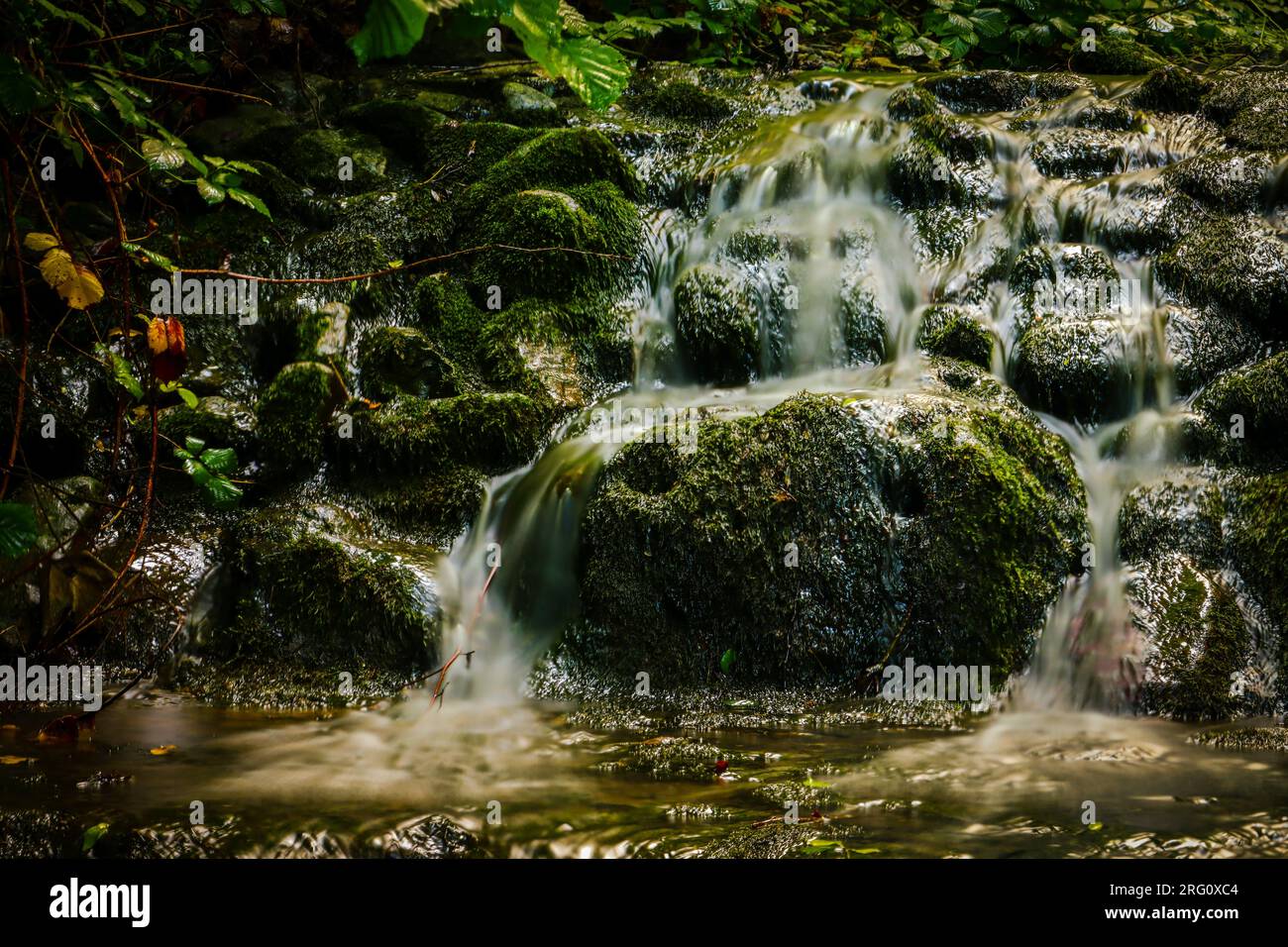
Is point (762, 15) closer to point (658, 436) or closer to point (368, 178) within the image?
point (368, 178)

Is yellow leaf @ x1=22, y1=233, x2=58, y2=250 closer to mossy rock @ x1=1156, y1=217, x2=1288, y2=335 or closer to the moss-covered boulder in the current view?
the moss-covered boulder

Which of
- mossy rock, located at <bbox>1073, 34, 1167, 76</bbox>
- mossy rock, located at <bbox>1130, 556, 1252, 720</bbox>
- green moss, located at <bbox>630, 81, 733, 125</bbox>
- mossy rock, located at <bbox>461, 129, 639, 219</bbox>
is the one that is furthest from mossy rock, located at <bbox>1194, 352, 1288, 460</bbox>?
mossy rock, located at <bbox>1073, 34, 1167, 76</bbox>

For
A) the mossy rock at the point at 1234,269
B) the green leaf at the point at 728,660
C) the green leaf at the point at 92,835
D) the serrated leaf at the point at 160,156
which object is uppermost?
the serrated leaf at the point at 160,156

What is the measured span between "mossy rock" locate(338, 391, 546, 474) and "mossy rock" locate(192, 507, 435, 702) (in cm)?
72

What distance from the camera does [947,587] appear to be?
4.56 metres

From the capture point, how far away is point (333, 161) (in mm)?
7320

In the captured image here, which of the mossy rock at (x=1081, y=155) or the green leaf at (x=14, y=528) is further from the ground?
the mossy rock at (x=1081, y=155)

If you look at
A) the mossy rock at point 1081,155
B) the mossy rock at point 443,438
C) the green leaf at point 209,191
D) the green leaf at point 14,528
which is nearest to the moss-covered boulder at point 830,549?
the mossy rock at point 443,438

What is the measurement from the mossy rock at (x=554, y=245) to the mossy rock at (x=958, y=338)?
6.96 ft

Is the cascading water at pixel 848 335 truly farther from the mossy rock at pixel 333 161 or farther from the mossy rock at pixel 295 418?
the mossy rock at pixel 333 161

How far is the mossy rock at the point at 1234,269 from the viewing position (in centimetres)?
569

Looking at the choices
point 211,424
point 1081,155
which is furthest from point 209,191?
point 1081,155

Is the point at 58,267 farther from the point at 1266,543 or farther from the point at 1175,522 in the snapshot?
the point at 1266,543

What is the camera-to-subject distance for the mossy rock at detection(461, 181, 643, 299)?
21.2ft
